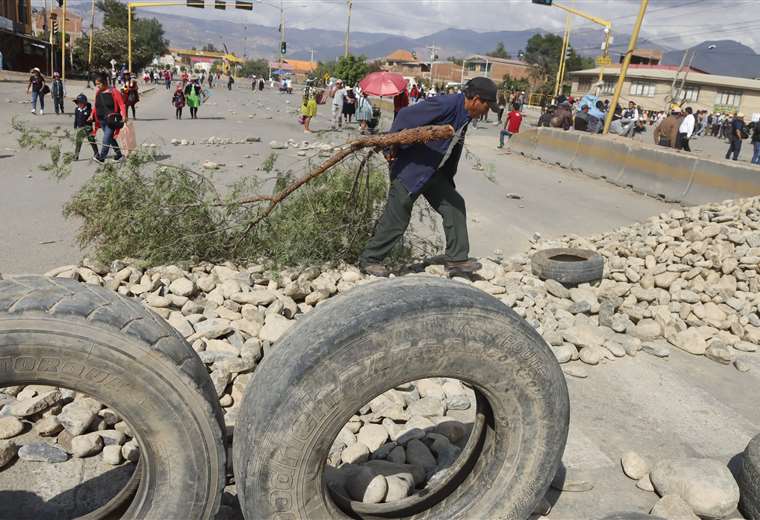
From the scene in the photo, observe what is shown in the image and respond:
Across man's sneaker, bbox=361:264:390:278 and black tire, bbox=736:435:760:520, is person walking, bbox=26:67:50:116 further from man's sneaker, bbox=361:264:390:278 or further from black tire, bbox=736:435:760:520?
black tire, bbox=736:435:760:520

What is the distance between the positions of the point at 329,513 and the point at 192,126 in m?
19.2

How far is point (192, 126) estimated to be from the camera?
1969cm

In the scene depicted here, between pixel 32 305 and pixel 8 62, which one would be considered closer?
pixel 32 305

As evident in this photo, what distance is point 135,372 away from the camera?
2066mm

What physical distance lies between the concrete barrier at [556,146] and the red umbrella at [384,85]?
4631 millimetres

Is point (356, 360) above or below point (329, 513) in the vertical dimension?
above

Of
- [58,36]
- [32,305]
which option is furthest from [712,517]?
[58,36]

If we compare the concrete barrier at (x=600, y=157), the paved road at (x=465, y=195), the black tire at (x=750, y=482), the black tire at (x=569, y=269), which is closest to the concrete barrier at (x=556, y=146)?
the concrete barrier at (x=600, y=157)

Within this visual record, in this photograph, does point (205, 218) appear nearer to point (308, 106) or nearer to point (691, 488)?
point (691, 488)

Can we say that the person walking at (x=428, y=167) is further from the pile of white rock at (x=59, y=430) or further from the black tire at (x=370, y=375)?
the black tire at (x=370, y=375)

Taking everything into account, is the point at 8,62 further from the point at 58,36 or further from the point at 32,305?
the point at 32,305

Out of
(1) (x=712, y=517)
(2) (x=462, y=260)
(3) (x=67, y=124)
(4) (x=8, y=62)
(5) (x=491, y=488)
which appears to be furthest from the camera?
(4) (x=8, y=62)

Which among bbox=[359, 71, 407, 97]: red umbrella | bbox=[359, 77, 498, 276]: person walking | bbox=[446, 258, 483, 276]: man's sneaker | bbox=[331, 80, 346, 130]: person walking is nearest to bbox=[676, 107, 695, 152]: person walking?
bbox=[359, 71, 407, 97]: red umbrella

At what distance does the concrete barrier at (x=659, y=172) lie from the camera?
11.6 metres
